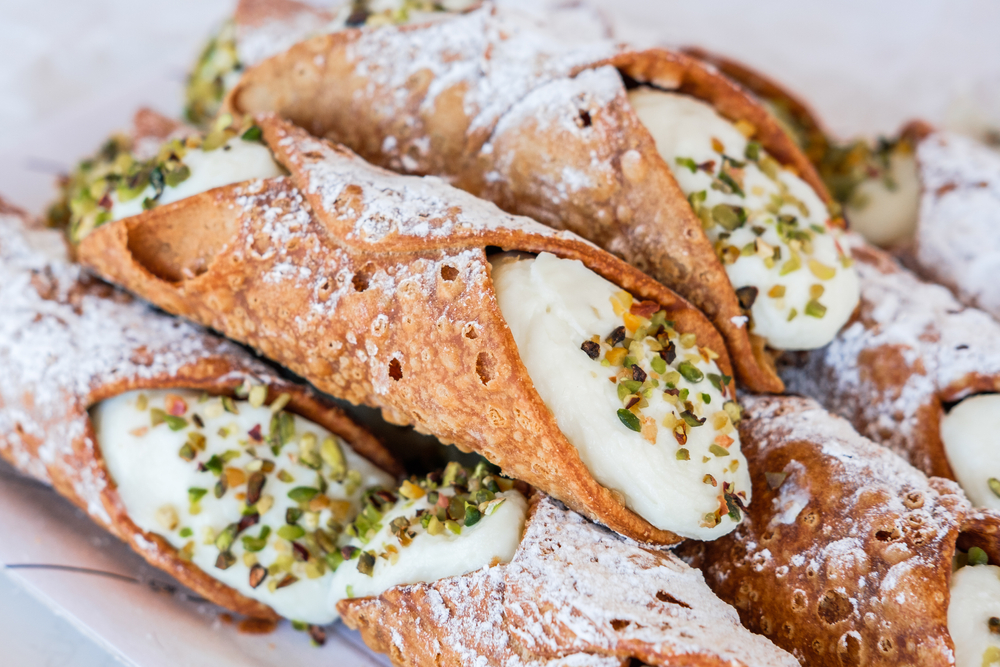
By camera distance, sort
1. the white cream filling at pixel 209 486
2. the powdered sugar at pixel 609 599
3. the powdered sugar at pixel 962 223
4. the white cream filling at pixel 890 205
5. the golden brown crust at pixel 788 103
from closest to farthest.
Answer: the powdered sugar at pixel 609 599 → the white cream filling at pixel 209 486 → the powdered sugar at pixel 962 223 → the white cream filling at pixel 890 205 → the golden brown crust at pixel 788 103

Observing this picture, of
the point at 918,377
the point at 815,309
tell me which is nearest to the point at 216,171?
the point at 815,309

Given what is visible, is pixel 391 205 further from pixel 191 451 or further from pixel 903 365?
pixel 903 365

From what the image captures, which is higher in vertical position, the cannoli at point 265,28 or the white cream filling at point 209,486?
the cannoli at point 265,28

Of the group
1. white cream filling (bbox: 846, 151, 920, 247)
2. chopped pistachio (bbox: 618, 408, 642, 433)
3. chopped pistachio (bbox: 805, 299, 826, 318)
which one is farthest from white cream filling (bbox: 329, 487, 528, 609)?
white cream filling (bbox: 846, 151, 920, 247)

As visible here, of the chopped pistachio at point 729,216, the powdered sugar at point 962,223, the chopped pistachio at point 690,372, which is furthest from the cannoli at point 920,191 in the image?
the chopped pistachio at point 690,372

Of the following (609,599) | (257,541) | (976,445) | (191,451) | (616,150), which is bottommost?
(257,541)

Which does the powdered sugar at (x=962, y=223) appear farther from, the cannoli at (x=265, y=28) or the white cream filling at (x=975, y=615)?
the cannoli at (x=265, y=28)

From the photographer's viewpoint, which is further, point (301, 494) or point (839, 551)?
point (301, 494)
